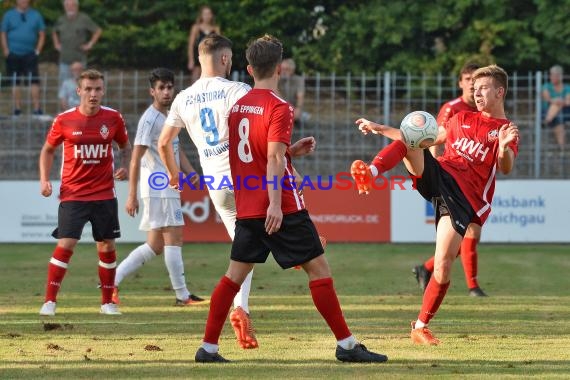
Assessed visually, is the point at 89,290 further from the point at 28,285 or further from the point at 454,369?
the point at 454,369

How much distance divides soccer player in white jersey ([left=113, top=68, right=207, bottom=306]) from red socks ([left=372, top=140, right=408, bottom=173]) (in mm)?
3462

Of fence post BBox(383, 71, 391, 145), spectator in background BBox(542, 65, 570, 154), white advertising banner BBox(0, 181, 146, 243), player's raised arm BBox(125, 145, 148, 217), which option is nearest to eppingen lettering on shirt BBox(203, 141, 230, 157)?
player's raised arm BBox(125, 145, 148, 217)

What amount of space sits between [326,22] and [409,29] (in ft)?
7.24

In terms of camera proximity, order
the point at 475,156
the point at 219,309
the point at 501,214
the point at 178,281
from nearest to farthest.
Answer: the point at 219,309
the point at 475,156
the point at 178,281
the point at 501,214

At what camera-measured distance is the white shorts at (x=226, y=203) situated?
9.20 meters

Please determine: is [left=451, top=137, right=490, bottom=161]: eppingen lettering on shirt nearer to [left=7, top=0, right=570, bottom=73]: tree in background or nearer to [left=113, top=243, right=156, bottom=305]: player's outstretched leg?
[left=113, top=243, right=156, bottom=305]: player's outstretched leg

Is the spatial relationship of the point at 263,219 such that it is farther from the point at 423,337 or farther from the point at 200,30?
the point at 200,30

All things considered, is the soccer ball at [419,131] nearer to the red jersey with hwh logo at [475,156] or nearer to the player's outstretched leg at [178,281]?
the red jersey with hwh logo at [475,156]

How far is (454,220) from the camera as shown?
8914 mm

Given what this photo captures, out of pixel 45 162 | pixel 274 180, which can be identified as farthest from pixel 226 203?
pixel 45 162

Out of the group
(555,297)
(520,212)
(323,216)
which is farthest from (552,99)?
(555,297)

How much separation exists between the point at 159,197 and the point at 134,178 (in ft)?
2.38

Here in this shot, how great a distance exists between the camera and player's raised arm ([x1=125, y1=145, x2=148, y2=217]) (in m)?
10.9

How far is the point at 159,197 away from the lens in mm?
11820
